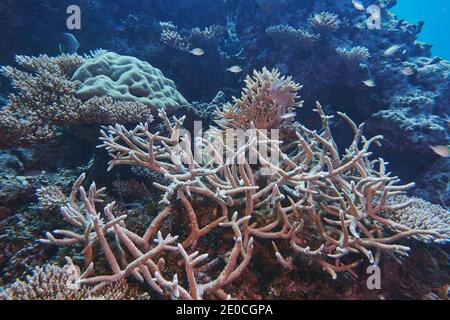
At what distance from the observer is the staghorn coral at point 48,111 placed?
3816 mm

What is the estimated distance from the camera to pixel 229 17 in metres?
9.09

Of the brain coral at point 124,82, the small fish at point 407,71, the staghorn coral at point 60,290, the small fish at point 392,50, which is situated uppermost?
the small fish at point 392,50

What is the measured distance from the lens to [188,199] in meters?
2.84

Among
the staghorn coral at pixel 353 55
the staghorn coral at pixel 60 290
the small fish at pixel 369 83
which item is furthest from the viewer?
the staghorn coral at pixel 353 55

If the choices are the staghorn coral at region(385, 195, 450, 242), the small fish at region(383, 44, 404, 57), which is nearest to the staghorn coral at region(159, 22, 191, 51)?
the small fish at region(383, 44, 404, 57)

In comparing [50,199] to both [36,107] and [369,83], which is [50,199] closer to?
[36,107]

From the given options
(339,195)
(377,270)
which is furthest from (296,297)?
(339,195)

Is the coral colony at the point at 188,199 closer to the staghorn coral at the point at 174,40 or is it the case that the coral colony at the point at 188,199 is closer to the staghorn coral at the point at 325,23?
the staghorn coral at the point at 174,40

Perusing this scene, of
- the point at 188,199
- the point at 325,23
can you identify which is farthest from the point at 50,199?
the point at 325,23

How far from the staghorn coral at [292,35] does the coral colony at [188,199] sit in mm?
3110

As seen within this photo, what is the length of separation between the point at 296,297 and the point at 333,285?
1.26 feet

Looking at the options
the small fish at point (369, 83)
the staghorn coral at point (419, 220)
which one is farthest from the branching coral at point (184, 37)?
the staghorn coral at point (419, 220)

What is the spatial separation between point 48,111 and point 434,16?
10434 cm

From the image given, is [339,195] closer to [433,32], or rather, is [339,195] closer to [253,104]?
[253,104]
